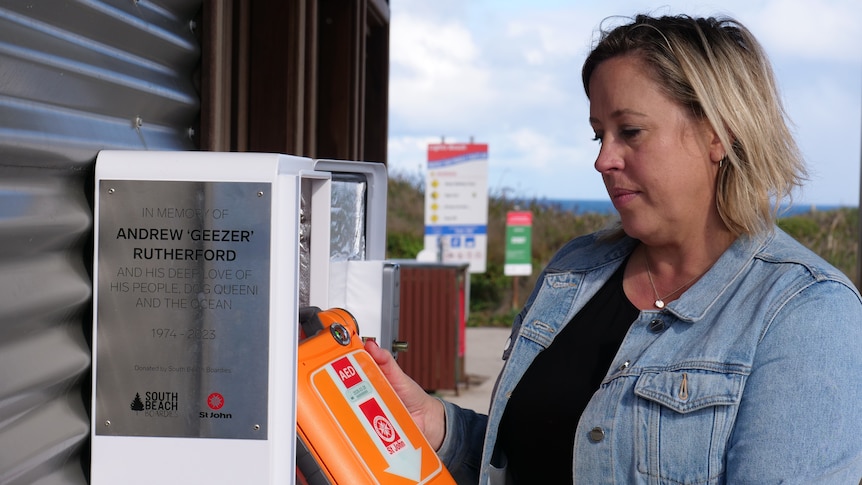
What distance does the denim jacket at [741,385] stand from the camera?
1671mm

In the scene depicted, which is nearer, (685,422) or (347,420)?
(347,420)

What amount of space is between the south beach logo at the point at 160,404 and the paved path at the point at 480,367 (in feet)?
15.4

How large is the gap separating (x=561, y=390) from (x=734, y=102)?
0.67 metres

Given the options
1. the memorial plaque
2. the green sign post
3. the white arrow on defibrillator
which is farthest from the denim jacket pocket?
the green sign post

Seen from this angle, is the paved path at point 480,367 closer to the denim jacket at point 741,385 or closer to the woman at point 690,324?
the woman at point 690,324

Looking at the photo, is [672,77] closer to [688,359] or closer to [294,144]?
[688,359]

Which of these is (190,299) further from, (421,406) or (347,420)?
(421,406)

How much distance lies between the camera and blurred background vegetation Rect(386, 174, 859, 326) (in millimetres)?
16797

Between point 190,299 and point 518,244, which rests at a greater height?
point 190,299

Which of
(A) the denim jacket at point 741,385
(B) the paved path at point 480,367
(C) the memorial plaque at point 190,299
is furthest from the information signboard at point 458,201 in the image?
(C) the memorial plaque at point 190,299

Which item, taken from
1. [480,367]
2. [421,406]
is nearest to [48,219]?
[421,406]

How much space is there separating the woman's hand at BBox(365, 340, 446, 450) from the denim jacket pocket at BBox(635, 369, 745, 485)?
1.62 ft

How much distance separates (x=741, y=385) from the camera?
1.75 metres

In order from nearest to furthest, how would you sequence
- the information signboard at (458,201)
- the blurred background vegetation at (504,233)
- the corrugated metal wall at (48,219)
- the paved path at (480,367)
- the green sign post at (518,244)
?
1. the corrugated metal wall at (48,219)
2. the paved path at (480,367)
3. the information signboard at (458,201)
4. the green sign post at (518,244)
5. the blurred background vegetation at (504,233)
